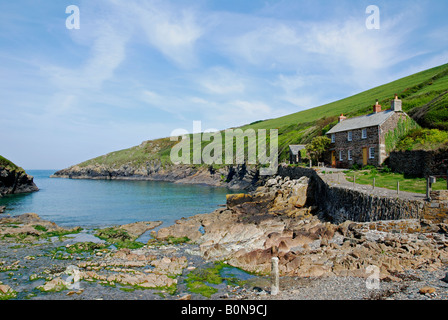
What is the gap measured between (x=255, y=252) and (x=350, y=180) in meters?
17.4

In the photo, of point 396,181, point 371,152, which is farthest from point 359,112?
point 396,181

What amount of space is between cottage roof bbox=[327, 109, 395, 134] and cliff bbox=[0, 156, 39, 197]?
72653 mm

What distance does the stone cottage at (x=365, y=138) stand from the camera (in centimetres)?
3966

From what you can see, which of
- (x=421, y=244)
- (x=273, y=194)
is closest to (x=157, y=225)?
(x=273, y=194)

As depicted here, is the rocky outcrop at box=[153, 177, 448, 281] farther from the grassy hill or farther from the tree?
the grassy hill

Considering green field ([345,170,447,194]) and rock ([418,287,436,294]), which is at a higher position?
green field ([345,170,447,194])

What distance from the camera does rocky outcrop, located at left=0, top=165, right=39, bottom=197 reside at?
→ 7294cm

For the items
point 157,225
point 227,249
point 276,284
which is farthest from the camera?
point 157,225

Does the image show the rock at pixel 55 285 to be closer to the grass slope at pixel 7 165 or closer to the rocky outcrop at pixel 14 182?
the rocky outcrop at pixel 14 182

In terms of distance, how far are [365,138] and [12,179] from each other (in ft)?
261

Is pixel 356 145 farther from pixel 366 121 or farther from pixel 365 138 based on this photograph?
pixel 366 121

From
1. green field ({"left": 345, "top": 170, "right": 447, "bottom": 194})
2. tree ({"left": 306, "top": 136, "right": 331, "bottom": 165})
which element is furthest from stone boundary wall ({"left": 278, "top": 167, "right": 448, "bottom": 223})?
tree ({"left": 306, "top": 136, "right": 331, "bottom": 165})
